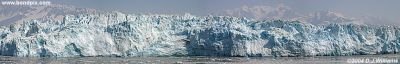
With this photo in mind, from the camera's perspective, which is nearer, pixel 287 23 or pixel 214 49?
pixel 214 49

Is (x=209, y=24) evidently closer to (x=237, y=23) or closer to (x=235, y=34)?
(x=237, y=23)

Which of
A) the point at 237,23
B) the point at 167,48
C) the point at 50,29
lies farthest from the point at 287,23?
the point at 50,29

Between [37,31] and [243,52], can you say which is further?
[37,31]

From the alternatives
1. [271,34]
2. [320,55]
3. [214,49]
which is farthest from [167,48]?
[320,55]

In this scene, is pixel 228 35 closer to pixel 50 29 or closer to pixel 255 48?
pixel 255 48
